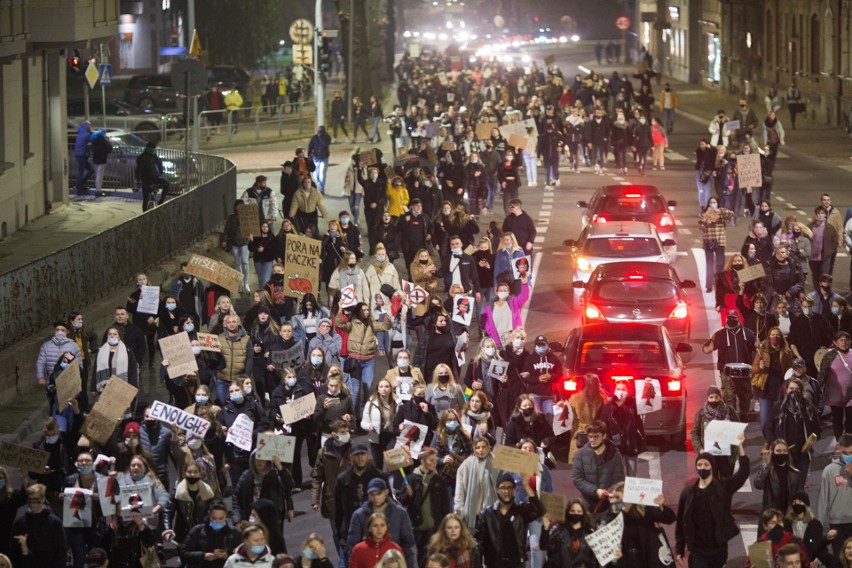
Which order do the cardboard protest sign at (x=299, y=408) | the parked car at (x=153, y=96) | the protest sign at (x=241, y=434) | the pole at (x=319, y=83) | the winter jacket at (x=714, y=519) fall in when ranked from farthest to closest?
the parked car at (x=153, y=96)
the pole at (x=319, y=83)
the cardboard protest sign at (x=299, y=408)
the protest sign at (x=241, y=434)
the winter jacket at (x=714, y=519)

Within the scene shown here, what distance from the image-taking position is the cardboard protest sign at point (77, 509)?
14594 millimetres

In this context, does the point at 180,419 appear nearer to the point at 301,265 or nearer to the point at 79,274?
the point at 301,265

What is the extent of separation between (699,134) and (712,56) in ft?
88.1

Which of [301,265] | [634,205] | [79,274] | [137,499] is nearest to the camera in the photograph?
[137,499]

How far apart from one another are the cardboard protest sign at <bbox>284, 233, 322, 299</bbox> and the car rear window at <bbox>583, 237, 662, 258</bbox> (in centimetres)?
457

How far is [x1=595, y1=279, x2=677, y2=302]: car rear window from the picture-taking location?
73.9ft

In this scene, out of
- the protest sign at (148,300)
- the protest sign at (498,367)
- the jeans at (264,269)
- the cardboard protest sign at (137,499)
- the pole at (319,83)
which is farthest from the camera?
the pole at (319,83)

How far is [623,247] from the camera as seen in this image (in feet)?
83.7

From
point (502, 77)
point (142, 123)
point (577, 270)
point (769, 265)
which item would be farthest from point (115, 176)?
point (502, 77)

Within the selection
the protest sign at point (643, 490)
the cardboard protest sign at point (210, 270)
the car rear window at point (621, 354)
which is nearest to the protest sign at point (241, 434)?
the car rear window at point (621, 354)

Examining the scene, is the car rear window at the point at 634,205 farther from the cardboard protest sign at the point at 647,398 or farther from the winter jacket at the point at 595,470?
the winter jacket at the point at 595,470

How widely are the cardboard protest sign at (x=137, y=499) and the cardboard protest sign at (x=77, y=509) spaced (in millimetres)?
336

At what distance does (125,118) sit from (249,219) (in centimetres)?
2814

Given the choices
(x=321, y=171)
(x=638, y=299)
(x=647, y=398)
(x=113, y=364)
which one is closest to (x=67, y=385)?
(x=113, y=364)
